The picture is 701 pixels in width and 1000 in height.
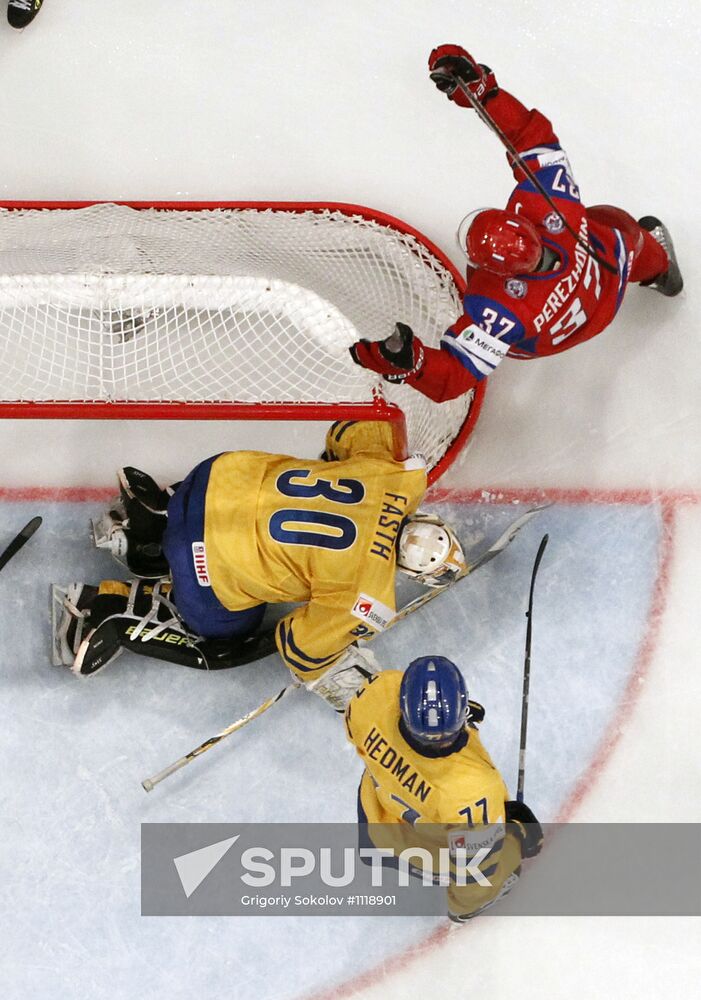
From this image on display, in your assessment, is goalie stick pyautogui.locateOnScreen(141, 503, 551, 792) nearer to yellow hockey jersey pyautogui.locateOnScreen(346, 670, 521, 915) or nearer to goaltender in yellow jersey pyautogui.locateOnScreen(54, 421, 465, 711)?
goaltender in yellow jersey pyautogui.locateOnScreen(54, 421, 465, 711)

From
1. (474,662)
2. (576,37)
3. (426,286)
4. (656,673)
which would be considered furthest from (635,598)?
(576,37)

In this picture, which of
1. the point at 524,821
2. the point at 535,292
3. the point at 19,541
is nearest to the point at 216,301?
the point at 19,541

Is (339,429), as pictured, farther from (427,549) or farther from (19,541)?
(19,541)

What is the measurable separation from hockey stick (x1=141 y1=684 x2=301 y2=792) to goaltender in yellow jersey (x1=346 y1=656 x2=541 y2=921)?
1.74ft

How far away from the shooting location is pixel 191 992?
11.5ft

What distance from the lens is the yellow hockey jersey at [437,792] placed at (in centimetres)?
276

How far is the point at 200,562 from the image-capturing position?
10.4ft

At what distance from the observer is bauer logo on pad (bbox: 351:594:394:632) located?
305 centimetres

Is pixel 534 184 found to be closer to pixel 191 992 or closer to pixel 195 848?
pixel 195 848

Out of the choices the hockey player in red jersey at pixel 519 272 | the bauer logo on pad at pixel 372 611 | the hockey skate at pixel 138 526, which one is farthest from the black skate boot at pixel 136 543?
the hockey player in red jersey at pixel 519 272

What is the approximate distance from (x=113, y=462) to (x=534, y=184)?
168 centimetres

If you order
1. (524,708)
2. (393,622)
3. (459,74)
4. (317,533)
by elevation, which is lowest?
(393,622)

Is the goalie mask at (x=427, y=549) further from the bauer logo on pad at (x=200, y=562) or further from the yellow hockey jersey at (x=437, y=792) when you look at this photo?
the bauer logo on pad at (x=200, y=562)

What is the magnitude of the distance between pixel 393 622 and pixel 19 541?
128cm
